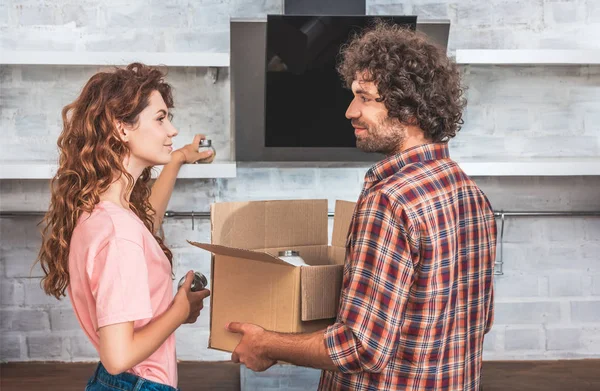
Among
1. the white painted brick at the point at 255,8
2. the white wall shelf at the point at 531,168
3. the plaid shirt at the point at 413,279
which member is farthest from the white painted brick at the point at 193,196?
the plaid shirt at the point at 413,279

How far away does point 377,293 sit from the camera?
1182 mm

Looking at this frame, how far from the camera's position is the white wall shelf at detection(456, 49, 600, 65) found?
8.71 feet

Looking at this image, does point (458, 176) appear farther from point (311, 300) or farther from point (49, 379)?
point (49, 379)

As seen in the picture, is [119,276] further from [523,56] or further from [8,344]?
[8,344]

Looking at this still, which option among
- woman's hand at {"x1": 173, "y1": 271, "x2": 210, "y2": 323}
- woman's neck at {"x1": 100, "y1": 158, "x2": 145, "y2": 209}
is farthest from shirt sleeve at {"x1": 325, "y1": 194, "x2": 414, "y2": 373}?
woman's neck at {"x1": 100, "y1": 158, "x2": 145, "y2": 209}

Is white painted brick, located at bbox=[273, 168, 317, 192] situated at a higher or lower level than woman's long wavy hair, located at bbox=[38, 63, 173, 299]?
lower

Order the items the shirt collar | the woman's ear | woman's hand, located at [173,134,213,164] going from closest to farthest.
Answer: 1. the shirt collar
2. the woman's ear
3. woman's hand, located at [173,134,213,164]

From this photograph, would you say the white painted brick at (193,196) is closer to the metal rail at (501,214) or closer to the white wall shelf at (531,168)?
the metal rail at (501,214)

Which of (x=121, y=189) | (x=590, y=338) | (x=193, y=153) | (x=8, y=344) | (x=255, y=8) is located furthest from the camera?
(x=590, y=338)

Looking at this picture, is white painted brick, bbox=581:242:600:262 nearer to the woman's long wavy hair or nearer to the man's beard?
the man's beard

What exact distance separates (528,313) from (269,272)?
218 cm

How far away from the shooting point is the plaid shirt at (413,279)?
1186 mm

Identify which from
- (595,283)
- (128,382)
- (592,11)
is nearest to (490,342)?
(595,283)

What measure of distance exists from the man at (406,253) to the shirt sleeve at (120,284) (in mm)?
207
